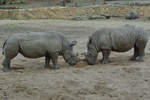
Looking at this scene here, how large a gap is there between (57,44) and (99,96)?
7.03ft

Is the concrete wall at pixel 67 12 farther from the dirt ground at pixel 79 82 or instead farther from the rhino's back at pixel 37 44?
the rhino's back at pixel 37 44

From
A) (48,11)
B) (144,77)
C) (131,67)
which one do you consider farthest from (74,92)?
(48,11)

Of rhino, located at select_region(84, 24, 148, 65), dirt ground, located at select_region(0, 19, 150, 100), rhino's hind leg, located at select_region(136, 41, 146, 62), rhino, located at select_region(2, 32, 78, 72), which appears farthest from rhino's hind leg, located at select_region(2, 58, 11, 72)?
rhino's hind leg, located at select_region(136, 41, 146, 62)

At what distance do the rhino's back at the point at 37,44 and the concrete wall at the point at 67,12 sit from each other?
17.4 meters

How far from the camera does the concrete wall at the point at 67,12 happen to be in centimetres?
2459

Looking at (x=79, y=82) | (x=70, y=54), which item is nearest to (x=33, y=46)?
(x=70, y=54)

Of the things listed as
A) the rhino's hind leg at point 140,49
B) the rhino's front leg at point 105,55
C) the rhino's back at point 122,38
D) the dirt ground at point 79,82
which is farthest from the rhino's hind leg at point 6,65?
the rhino's hind leg at point 140,49

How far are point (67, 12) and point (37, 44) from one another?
18.1 m

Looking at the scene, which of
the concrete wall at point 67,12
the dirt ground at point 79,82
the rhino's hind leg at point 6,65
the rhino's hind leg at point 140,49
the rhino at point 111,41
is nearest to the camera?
the dirt ground at point 79,82

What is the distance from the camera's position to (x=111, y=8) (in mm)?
25594

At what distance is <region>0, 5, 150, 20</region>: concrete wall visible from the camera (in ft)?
80.7

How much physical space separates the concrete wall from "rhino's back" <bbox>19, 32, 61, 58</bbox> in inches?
686

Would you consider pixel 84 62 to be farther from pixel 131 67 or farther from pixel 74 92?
pixel 74 92

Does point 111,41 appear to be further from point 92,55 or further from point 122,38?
point 92,55
